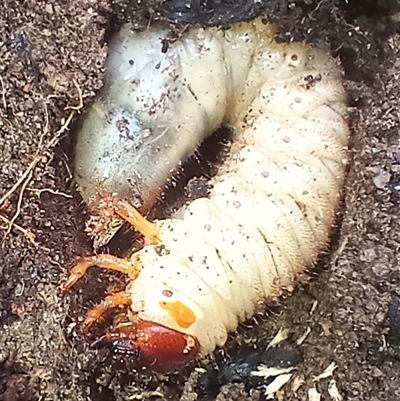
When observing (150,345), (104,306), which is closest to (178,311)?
(150,345)

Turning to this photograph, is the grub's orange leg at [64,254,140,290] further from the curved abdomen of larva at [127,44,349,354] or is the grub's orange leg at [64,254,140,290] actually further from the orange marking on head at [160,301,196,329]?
the orange marking on head at [160,301,196,329]

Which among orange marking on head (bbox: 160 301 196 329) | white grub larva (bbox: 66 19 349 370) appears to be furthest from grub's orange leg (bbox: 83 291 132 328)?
orange marking on head (bbox: 160 301 196 329)

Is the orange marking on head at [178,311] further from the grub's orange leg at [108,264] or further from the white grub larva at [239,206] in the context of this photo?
the grub's orange leg at [108,264]

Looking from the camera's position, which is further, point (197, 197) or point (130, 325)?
point (197, 197)

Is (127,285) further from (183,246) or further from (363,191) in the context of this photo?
(363,191)

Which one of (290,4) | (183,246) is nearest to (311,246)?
(183,246)

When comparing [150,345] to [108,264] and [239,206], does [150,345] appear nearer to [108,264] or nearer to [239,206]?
[108,264]

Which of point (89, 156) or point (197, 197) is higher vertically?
point (89, 156)
